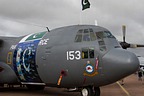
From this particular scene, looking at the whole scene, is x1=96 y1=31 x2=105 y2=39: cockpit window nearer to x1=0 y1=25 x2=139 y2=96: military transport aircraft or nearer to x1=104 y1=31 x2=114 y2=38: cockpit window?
x1=0 y1=25 x2=139 y2=96: military transport aircraft

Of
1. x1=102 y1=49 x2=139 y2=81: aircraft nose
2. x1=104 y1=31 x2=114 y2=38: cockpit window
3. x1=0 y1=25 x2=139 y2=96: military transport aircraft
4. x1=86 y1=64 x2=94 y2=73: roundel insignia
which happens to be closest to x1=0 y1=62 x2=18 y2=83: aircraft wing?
x1=0 y1=25 x2=139 y2=96: military transport aircraft

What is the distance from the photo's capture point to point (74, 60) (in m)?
11.5

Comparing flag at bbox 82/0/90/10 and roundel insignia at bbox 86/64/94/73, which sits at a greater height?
flag at bbox 82/0/90/10

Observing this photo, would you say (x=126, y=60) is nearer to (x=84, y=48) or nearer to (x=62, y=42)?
(x=84, y=48)

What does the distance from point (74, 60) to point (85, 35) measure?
4.46 feet

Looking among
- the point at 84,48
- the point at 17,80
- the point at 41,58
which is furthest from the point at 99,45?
the point at 17,80

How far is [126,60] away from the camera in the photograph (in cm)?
1018

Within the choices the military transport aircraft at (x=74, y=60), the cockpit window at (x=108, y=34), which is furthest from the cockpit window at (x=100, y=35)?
the cockpit window at (x=108, y=34)

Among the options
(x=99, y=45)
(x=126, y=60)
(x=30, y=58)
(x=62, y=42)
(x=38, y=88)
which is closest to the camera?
(x=126, y=60)

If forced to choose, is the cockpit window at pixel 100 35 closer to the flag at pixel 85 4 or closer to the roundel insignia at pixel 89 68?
the roundel insignia at pixel 89 68

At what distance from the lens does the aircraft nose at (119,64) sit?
10.2 meters

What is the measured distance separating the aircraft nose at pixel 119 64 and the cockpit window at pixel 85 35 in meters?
1.33

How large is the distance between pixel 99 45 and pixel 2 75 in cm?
712

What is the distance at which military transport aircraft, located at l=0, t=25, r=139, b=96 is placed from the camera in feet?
34.7
